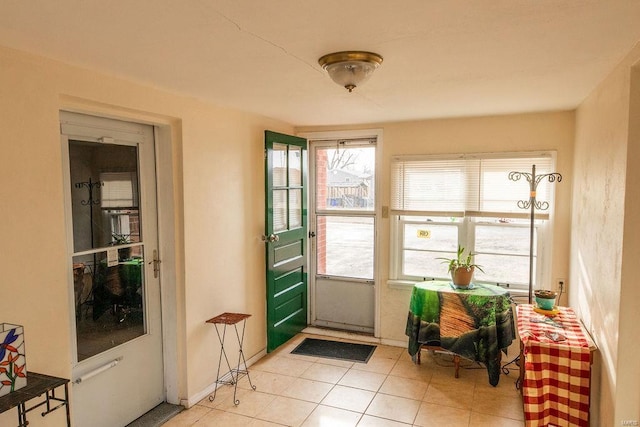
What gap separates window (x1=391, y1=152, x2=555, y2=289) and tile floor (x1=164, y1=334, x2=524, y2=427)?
812mm

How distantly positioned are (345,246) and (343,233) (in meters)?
0.15

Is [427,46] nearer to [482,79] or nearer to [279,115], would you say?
[482,79]

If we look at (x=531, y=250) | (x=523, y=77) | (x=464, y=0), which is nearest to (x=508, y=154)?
(x=531, y=250)

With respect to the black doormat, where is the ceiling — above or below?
above

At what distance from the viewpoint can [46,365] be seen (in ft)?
7.20

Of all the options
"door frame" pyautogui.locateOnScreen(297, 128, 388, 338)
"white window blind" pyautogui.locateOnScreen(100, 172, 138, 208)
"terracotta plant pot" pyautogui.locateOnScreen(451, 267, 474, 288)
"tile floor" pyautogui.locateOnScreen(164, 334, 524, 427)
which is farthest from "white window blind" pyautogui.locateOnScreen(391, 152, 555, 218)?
"white window blind" pyautogui.locateOnScreen(100, 172, 138, 208)

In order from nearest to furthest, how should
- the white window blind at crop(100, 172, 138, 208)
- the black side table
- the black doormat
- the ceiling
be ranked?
the ceiling
the black side table
the white window blind at crop(100, 172, 138, 208)
the black doormat

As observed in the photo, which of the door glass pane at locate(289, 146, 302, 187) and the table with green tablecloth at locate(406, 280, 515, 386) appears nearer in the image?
the table with green tablecloth at locate(406, 280, 515, 386)

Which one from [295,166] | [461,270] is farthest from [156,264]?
[461,270]

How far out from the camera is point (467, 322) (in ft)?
11.9

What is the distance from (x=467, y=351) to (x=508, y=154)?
5.88ft

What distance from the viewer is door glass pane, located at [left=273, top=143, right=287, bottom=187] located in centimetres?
412

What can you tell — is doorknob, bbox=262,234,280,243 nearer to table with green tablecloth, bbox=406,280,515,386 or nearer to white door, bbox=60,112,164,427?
white door, bbox=60,112,164,427

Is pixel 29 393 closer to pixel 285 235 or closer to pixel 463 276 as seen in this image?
pixel 285 235
